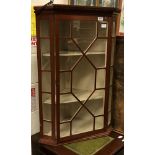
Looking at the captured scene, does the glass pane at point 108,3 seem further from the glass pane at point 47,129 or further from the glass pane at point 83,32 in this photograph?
the glass pane at point 47,129

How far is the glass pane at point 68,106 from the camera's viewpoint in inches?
55.3

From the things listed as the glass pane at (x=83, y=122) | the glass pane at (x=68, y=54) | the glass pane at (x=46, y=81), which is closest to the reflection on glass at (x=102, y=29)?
the glass pane at (x=68, y=54)

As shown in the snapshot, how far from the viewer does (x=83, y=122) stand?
1.54 m

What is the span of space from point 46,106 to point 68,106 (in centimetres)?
15

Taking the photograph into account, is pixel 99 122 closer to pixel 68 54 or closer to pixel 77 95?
pixel 77 95

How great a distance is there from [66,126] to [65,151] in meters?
0.19

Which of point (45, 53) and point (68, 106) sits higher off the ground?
point (45, 53)

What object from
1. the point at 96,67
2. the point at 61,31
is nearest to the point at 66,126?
the point at 96,67

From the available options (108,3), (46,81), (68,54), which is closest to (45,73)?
(46,81)

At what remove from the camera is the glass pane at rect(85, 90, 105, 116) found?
1510 mm

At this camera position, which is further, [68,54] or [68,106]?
[68,106]
